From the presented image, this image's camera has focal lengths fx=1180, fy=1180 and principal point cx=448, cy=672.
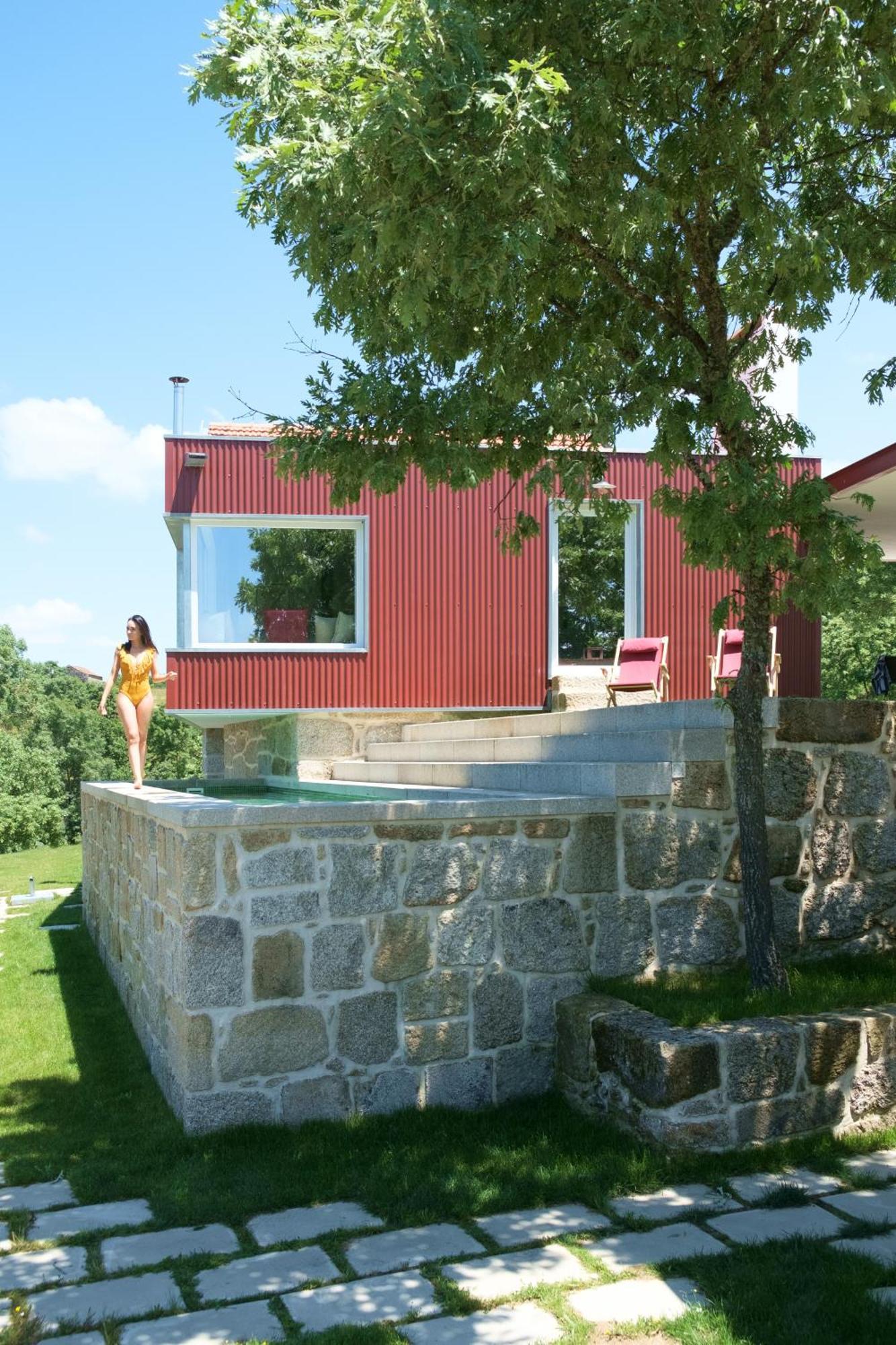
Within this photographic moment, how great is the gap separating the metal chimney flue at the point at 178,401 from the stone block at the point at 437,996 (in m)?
8.42

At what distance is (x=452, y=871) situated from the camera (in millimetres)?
5180

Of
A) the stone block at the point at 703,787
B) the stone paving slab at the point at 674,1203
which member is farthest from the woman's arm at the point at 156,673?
the stone paving slab at the point at 674,1203

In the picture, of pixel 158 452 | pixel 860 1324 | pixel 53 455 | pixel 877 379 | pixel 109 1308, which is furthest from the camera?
pixel 53 455

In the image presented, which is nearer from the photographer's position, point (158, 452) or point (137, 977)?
point (137, 977)

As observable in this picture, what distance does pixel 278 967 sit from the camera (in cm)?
486

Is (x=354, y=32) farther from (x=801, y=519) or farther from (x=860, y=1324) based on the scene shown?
(x=860, y=1324)

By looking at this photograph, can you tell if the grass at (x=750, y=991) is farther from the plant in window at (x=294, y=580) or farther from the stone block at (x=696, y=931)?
the plant in window at (x=294, y=580)

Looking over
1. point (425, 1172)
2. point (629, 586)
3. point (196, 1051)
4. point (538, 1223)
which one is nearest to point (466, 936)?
point (425, 1172)

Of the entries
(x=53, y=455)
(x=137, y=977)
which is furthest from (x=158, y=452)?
(x=53, y=455)

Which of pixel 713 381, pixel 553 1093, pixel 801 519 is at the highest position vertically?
pixel 713 381

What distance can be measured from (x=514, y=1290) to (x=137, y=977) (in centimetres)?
378

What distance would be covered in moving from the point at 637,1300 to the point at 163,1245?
59.5 inches

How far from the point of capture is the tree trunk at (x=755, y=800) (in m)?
5.26

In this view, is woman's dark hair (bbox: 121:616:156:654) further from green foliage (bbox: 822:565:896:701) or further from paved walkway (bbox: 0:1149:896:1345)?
green foliage (bbox: 822:565:896:701)
